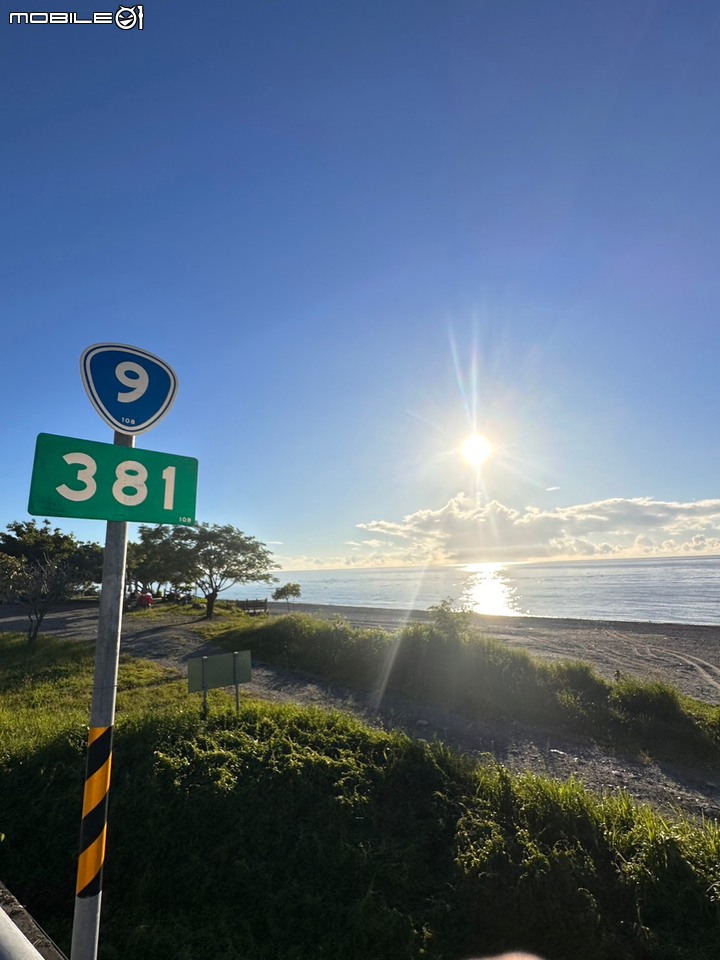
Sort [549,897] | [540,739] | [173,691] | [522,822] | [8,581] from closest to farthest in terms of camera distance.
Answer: [549,897], [522,822], [540,739], [173,691], [8,581]

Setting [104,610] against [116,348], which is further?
[116,348]

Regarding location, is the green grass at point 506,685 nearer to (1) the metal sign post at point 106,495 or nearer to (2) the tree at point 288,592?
(1) the metal sign post at point 106,495

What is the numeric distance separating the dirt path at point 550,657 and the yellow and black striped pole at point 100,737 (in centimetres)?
622

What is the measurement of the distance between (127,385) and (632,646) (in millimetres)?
25769

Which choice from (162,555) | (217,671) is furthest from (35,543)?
(217,671)

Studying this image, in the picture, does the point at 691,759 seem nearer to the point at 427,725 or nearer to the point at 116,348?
the point at 427,725

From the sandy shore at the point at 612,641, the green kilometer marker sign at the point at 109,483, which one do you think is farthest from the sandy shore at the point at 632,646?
the green kilometer marker sign at the point at 109,483

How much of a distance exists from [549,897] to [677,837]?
62.8 inches

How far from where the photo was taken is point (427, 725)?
9430 millimetres

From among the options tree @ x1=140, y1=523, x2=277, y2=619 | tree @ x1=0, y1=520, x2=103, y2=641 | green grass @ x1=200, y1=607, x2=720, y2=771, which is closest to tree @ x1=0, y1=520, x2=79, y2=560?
tree @ x1=0, y1=520, x2=103, y2=641

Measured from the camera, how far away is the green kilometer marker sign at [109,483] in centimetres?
219

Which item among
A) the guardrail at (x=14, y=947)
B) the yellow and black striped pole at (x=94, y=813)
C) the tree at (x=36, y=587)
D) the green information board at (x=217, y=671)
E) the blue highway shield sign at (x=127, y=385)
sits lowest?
the guardrail at (x=14, y=947)

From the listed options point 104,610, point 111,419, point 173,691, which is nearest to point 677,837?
point 104,610

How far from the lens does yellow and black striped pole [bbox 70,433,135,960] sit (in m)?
2.36
